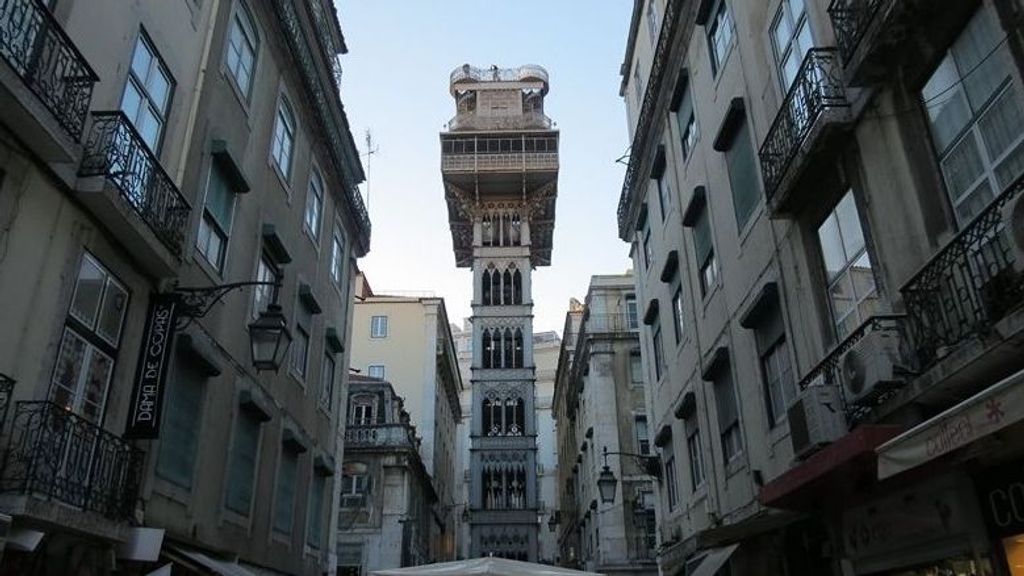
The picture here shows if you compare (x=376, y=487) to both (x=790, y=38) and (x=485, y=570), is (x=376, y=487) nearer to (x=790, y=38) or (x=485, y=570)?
(x=485, y=570)

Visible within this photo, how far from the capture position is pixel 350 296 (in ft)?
73.9

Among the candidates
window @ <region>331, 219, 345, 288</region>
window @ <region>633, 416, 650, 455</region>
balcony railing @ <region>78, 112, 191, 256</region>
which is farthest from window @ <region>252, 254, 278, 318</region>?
window @ <region>633, 416, 650, 455</region>

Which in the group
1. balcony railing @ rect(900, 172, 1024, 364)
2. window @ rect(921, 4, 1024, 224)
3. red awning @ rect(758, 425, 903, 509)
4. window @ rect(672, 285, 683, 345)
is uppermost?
window @ rect(672, 285, 683, 345)

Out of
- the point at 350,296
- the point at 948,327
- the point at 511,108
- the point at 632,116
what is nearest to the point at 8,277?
the point at 948,327

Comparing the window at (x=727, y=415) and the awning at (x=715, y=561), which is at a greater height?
the window at (x=727, y=415)

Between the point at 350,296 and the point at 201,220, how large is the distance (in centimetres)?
1043

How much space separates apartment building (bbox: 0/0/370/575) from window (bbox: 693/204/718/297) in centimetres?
824

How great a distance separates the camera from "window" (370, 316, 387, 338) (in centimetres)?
4694

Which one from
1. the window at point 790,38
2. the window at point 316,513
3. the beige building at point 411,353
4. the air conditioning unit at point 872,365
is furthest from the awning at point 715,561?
the beige building at point 411,353

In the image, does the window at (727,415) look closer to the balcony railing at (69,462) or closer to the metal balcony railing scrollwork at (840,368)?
the metal balcony railing scrollwork at (840,368)

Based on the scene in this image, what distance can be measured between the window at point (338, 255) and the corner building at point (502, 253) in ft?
146

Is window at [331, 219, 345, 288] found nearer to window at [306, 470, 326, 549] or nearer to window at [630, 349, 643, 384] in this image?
window at [306, 470, 326, 549]

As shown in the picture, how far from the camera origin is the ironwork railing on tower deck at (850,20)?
7.77m

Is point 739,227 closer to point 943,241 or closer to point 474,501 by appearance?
point 943,241
